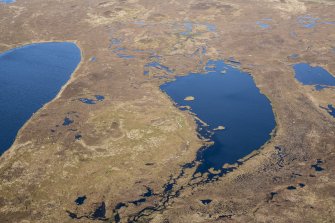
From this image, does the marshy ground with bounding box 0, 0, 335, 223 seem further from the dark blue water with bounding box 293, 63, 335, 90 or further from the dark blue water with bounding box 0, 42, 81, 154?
the dark blue water with bounding box 0, 42, 81, 154

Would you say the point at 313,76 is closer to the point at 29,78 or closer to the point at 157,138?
the point at 157,138

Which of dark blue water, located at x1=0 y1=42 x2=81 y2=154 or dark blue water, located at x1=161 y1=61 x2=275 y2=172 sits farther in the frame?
dark blue water, located at x1=0 y1=42 x2=81 y2=154

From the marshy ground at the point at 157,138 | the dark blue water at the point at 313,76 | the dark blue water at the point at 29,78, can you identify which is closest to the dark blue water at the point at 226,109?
the marshy ground at the point at 157,138

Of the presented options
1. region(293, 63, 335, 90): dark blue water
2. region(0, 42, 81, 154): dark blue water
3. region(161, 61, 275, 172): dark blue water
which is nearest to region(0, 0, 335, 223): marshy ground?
region(293, 63, 335, 90): dark blue water

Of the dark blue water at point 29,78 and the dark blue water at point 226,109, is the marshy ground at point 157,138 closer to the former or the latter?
the dark blue water at point 226,109

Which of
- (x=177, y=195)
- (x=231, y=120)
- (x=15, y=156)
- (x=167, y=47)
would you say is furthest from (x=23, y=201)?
(x=167, y=47)

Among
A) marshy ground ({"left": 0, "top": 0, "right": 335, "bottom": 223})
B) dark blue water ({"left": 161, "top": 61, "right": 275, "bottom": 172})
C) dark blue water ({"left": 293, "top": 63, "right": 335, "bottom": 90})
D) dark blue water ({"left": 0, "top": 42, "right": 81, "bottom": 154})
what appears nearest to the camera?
marshy ground ({"left": 0, "top": 0, "right": 335, "bottom": 223})
